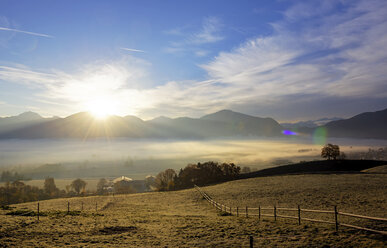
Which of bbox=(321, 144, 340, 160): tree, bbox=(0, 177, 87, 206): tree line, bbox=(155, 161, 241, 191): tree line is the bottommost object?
bbox=(0, 177, 87, 206): tree line

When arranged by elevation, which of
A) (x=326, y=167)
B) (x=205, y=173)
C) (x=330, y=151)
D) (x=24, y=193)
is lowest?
(x=24, y=193)

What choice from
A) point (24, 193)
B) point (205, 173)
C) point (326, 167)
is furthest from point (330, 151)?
point (24, 193)

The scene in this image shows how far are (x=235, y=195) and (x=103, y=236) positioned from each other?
3063cm

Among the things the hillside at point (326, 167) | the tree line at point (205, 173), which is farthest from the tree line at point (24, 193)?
the hillside at point (326, 167)

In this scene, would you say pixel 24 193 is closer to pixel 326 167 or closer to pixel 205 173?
pixel 205 173

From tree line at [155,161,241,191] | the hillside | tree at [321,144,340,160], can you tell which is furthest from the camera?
tree at [321,144,340,160]

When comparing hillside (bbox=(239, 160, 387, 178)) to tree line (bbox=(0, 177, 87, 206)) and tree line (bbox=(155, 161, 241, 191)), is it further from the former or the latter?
tree line (bbox=(0, 177, 87, 206))

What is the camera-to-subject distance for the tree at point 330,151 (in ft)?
270

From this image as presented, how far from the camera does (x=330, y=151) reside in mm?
82875

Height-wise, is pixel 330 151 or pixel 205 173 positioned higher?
pixel 330 151

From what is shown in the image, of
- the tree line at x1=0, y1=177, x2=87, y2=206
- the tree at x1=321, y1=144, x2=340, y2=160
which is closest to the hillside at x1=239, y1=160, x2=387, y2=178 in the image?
the tree at x1=321, y1=144, x2=340, y2=160

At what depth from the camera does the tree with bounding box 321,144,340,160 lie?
82.2 metres

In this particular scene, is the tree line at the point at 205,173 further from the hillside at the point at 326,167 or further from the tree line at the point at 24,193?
the tree line at the point at 24,193

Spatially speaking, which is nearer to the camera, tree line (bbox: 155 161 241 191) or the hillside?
the hillside
